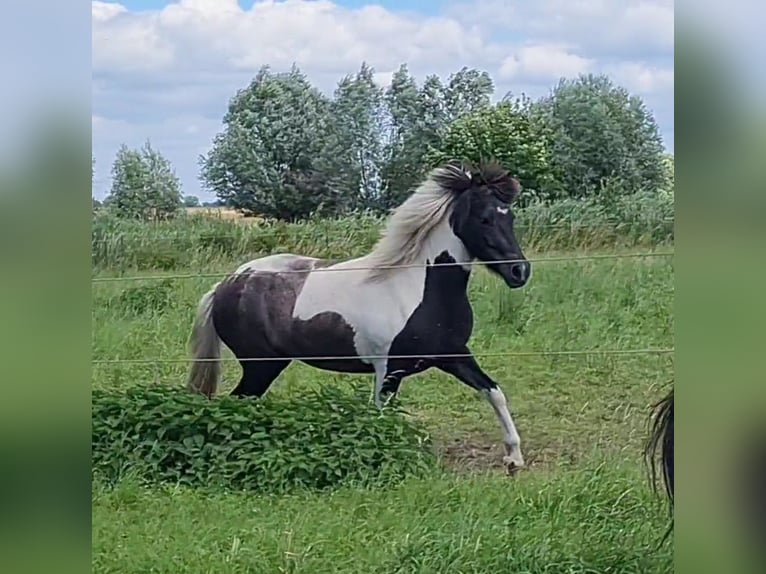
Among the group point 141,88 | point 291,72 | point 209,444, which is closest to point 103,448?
point 209,444

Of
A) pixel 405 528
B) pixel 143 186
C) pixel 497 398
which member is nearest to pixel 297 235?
pixel 143 186

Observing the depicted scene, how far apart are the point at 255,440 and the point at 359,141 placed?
2.75 ft

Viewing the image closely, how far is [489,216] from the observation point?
244 cm

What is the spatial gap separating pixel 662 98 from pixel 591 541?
42.2 inches

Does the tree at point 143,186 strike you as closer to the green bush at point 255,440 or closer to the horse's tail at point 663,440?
the green bush at point 255,440

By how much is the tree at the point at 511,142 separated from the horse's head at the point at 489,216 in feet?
0.10

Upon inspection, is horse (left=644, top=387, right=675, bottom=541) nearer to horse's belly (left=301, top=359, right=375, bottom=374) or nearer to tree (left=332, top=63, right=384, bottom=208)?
horse's belly (left=301, top=359, right=375, bottom=374)

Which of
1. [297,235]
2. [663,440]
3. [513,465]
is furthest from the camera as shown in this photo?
[297,235]

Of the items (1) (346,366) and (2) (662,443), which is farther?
(1) (346,366)

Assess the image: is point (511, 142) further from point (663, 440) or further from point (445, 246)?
point (663, 440)

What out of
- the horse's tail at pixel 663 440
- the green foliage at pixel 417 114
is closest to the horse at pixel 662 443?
the horse's tail at pixel 663 440

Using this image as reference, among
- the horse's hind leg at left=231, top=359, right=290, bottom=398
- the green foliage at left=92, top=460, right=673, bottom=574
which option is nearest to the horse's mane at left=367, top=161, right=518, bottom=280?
the horse's hind leg at left=231, top=359, right=290, bottom=398

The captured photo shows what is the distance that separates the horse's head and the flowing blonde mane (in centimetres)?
1

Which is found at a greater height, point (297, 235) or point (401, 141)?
point (401, 141)
